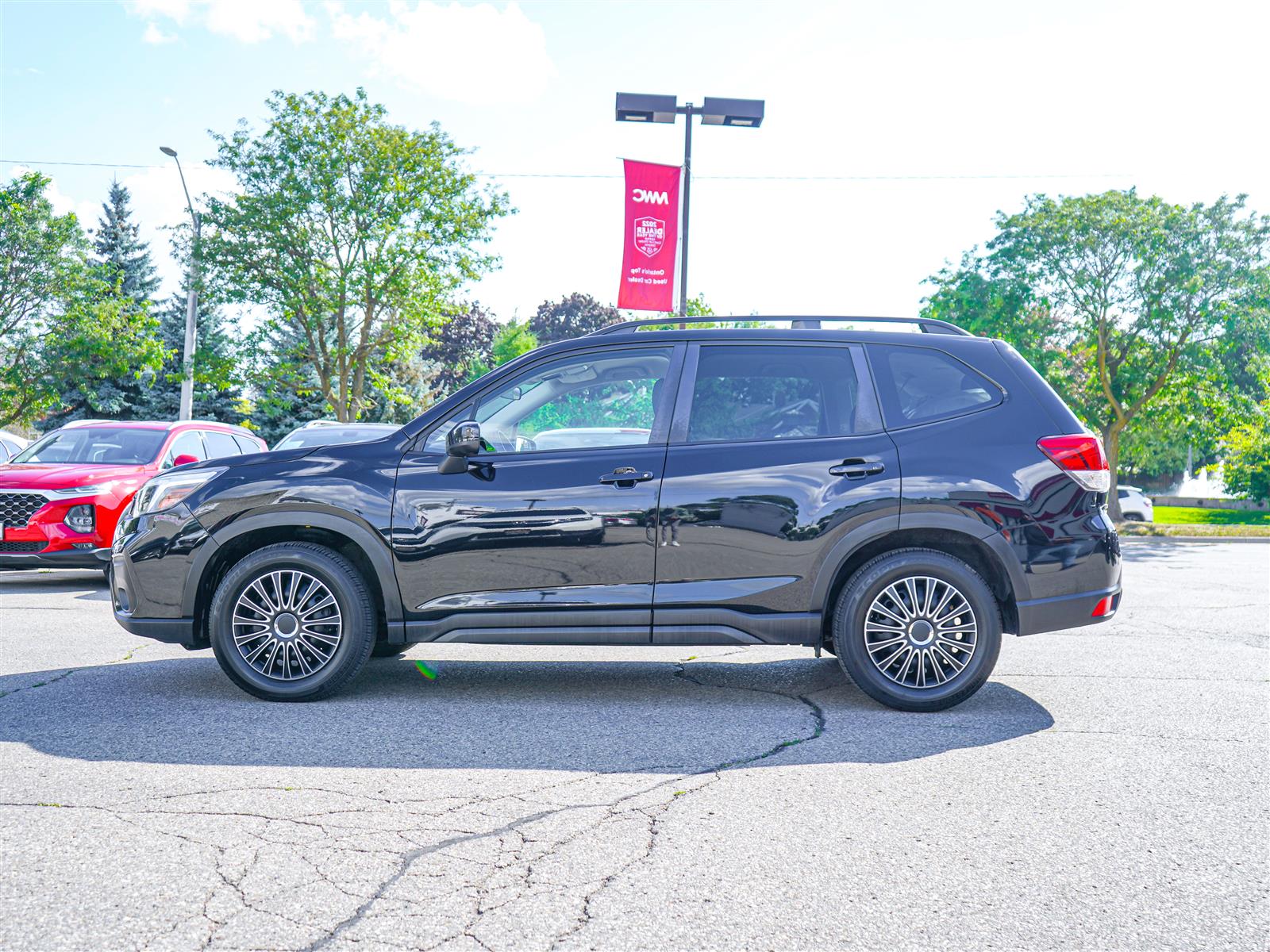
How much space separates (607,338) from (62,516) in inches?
276

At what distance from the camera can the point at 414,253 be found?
25.9m

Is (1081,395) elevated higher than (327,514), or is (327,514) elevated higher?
(1081,395)

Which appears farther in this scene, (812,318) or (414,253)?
(414,253)

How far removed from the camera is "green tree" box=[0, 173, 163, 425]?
2698 centimetres

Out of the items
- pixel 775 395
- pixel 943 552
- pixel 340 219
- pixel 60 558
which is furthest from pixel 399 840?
pixel 340 219

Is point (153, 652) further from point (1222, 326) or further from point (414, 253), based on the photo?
point (1222, 326)

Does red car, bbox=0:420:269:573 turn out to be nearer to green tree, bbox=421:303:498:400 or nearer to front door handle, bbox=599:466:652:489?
front door handle, bbox=599:466:652:489

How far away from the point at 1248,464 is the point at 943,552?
149 ft

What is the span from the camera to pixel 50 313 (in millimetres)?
27859

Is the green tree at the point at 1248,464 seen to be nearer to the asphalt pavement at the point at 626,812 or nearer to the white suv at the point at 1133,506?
the white suv at the point at 1133,506

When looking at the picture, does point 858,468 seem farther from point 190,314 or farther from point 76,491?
point 190,314

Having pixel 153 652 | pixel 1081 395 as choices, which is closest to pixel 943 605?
pixel 153 652

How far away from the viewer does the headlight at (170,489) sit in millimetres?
5531

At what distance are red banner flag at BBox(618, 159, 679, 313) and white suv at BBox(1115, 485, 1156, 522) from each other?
2836 centimetres
